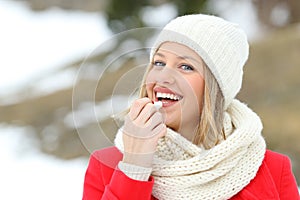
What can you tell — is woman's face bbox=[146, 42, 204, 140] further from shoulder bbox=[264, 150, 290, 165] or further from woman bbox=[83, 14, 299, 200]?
shoulder bbox=[264, 150, 290, 165]

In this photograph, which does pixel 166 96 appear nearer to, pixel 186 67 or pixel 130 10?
pixel 186 67

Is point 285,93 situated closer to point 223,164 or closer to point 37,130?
point 37,130

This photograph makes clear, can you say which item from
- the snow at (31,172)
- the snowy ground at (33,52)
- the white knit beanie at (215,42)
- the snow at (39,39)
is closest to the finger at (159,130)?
the white knit beanie at (215,42)

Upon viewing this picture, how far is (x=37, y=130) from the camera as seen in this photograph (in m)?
2.56

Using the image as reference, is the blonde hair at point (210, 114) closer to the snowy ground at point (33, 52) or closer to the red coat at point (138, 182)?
the red coat at point (138, 182)

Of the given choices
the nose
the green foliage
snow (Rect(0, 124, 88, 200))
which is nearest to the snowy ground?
snow (Rect(0, 124, 88, 200))

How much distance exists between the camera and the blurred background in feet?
7.59

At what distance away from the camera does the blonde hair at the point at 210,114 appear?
856 millimetres

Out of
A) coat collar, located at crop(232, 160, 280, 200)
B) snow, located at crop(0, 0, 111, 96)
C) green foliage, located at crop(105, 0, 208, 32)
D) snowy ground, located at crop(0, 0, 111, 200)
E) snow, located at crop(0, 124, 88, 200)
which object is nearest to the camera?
coat collar, located at crop(232, 160, 280, 200)

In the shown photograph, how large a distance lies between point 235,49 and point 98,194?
0.86ft

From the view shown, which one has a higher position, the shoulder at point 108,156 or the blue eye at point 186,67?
the blue eye at point 186,67

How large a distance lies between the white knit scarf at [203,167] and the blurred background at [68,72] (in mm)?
1201

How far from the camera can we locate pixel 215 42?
0.87m

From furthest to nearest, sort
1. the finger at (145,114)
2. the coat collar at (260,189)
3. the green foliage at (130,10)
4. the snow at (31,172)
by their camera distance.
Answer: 1. the green foliage at (130,10)
2. the snow at (31,172)
3. the coat collar at (260,189)
4. the finger at (145,114)
